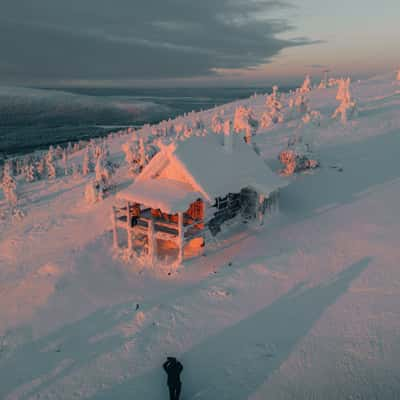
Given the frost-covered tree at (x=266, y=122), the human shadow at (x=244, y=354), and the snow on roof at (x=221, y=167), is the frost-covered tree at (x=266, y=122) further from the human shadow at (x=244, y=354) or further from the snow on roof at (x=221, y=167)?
the human shadow at (x=244, y=354)

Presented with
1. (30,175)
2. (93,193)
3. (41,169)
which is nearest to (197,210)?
(93,193)

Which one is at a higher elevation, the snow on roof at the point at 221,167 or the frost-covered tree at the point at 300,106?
the frost-covered tree at the point at 300,106

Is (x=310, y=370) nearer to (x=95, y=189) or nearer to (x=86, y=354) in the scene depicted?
(x=86, y=354)

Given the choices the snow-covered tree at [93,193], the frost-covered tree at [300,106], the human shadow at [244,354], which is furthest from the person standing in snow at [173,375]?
the frost-covered tree at [300,106]

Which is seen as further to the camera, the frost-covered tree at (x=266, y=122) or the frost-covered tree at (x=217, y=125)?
the frost-covered tree at (x=266, y=122)

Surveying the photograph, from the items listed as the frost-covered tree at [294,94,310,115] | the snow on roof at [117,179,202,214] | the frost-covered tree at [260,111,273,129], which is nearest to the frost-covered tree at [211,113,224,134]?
the frost-covered tree at [260,111,273,129]

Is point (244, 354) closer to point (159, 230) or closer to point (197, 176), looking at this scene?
point (159, 230)

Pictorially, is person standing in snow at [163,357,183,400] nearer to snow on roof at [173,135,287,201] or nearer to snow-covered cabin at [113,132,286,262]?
snow-covered cabin at [113,132,286,262]
